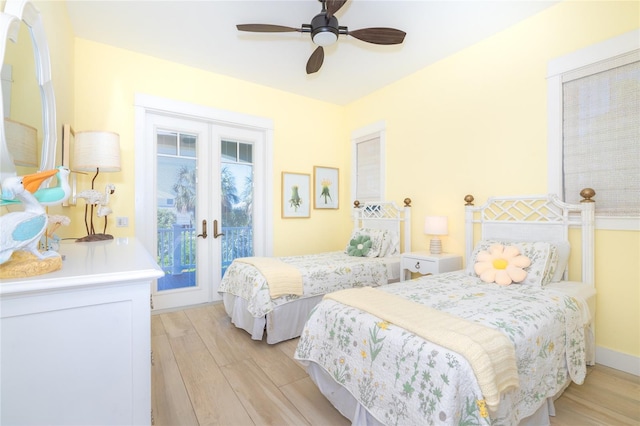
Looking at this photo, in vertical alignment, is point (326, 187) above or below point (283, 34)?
below

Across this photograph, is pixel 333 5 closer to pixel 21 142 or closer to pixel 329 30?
pixel 329 30

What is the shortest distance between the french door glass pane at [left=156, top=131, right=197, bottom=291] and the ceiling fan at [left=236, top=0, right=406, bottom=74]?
1.80 meters

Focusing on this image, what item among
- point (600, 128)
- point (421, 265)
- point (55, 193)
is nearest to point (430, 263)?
point (421, 265)

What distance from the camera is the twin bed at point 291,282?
2572mm

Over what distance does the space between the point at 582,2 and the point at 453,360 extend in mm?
2975

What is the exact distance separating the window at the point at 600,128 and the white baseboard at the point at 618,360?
Result: 3.11 feet

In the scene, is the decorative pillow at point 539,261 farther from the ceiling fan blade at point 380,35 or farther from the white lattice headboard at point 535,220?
the ceiling fan blade at point 380,35

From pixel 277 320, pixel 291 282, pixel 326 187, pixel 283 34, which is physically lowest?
pixel 277 320

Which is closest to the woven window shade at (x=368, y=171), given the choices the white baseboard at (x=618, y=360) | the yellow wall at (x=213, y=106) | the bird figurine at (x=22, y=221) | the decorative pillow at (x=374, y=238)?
the yellow wall at (x=213, y=106)

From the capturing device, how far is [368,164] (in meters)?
4.36

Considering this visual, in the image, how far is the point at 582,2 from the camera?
2303 mm

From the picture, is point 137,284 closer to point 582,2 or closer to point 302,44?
point 302,44

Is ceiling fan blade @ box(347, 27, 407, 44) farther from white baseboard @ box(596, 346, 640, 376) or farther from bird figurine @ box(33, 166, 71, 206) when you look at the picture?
white baseboard @ box(596, 346, 640, 376)

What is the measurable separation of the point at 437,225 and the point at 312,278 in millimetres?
1455
